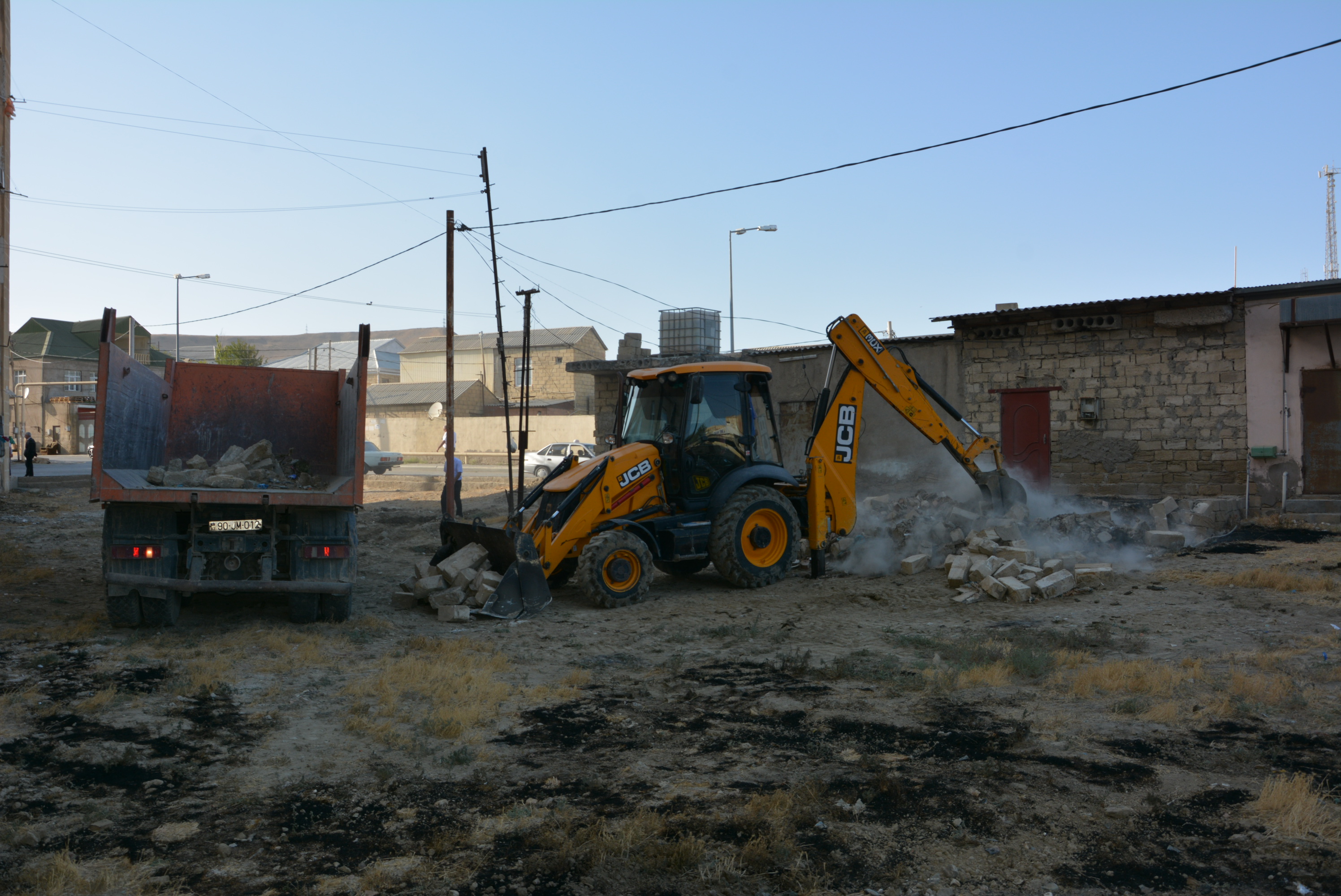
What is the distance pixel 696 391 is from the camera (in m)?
10.3

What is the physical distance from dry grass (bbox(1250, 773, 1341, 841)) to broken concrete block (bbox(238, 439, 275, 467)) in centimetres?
887

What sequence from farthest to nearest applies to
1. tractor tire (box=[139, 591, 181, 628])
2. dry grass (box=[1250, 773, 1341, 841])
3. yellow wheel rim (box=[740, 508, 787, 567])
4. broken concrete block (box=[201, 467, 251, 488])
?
yellow wheel rim (box=[740, 508, 787, 567]) → broken concrete block (box=[201, 467, 251, 488]) → tractor tire (box=[139, 591, 181, 628]) → dry grass (box=[1250, 773, 1341, 841])

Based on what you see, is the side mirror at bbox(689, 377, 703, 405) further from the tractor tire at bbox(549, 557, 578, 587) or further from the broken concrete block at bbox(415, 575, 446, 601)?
the broken concrete block at bbox(415, 575, 446, 601)

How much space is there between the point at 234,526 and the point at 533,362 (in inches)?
2076

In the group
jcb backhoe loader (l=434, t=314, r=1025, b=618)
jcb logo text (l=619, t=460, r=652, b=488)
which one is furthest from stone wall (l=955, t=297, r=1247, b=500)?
jcb logo text (l=619, t=460, r=652, b=488)

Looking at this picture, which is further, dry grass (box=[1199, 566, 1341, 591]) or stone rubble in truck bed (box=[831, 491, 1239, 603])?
stone rubble in truck bed (box=[831, 491, 1239, 603])

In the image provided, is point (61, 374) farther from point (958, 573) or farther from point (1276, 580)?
point (1276, 580)

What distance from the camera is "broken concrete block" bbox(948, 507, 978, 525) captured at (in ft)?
39.9

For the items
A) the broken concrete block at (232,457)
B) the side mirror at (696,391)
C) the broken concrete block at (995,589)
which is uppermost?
the side mirror at (696,391)

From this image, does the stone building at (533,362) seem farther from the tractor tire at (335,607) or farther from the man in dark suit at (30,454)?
the tractor tire at (335,607)

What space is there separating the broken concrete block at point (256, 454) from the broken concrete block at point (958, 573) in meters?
7.42

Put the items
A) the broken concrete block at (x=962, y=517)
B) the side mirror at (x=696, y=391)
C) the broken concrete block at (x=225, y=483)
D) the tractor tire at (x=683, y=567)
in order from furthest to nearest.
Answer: the broken concrete block at (x=962, y=517) → the tractor tire at (x=683, y=567) → the side mirror at (x=696, y=391) → the broken concrete block at (x=225, y=483)

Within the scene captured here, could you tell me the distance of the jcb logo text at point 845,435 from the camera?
11133mm

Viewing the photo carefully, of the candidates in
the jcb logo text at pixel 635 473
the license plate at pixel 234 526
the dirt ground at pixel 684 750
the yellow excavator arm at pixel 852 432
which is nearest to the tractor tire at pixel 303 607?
the dirt ground at pixel 684 750
